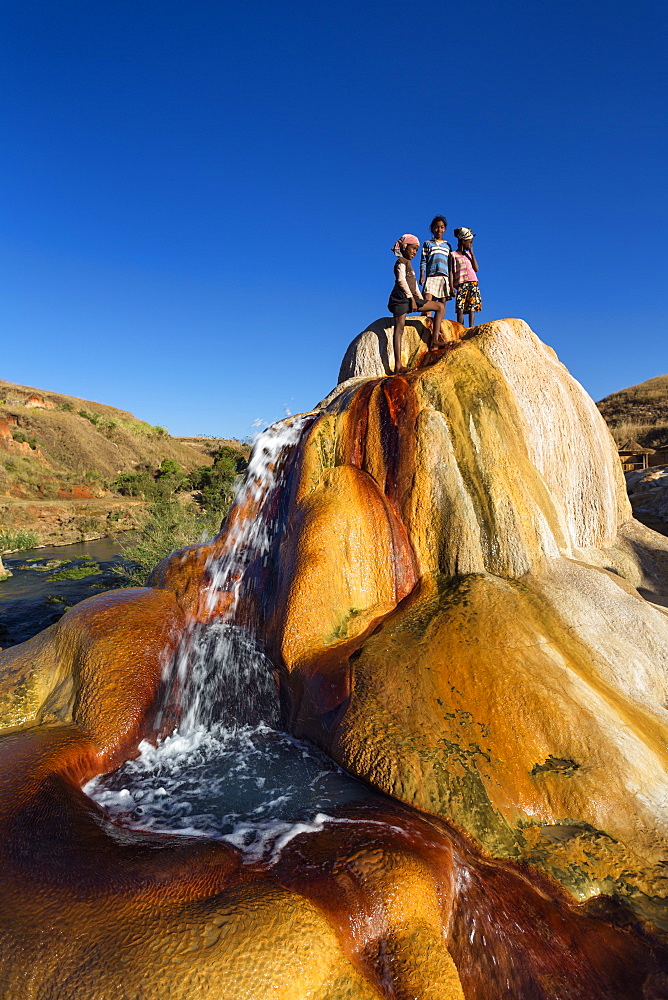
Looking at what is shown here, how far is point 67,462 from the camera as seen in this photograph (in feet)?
116

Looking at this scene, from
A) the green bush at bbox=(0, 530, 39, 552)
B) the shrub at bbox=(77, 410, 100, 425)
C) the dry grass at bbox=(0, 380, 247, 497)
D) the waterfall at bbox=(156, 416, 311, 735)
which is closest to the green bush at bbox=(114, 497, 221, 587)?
the green bush at bbox=(0, 530, 39, 552)

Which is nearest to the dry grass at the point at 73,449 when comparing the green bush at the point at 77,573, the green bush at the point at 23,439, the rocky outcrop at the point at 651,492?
the green bush at the point at 23,439

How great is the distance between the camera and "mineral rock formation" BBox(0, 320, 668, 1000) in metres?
1.96

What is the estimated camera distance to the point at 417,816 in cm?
280

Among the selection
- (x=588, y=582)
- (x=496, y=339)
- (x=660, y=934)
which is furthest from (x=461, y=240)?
(x=660, y=934)

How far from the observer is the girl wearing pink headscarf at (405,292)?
6.07 metres

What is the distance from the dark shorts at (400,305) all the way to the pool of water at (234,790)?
4638 mm

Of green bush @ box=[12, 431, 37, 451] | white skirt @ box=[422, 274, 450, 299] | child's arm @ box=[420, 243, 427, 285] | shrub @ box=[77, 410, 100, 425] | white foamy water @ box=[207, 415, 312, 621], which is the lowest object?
white foamy water @ box=[207, 415, 312, 621]

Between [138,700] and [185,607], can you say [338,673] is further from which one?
[185,607]

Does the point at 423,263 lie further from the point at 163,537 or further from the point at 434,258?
the point at 163,537

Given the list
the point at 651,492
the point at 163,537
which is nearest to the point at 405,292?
the point at 163,537

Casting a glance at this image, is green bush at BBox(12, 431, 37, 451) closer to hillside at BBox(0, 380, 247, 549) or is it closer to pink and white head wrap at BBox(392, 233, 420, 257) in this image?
hillside at BBox(0, 380, 247, 549)

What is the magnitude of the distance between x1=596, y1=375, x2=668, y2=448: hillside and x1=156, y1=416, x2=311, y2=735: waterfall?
25.8 metres

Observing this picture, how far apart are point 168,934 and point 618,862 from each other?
2203mm
